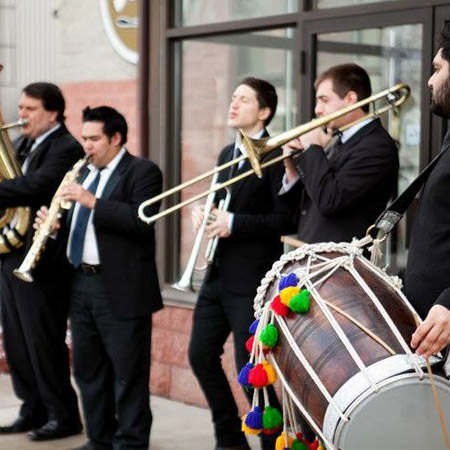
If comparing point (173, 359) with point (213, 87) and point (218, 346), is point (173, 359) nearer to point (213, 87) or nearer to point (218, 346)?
point (218, 346)

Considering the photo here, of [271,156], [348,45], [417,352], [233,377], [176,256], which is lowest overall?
[233,377]

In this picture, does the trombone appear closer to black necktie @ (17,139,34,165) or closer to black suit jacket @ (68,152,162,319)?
black suit jacket @ (68,152,162,319)

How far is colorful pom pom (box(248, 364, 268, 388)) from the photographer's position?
367cm

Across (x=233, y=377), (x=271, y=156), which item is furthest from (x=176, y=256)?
(x=271, y=156)

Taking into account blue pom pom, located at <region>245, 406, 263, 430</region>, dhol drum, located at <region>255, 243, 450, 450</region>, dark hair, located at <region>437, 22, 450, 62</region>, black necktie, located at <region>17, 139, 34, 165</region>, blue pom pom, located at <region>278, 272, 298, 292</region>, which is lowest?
blue pom pom, located at <region>245, 406, 263, 430</region>

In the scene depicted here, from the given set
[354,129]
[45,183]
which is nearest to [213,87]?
[45,183]

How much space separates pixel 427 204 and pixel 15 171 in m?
3.05

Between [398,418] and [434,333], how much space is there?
265mm

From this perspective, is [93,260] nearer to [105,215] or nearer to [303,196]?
[105,215]

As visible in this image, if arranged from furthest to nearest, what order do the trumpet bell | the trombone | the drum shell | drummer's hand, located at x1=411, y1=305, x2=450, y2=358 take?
the trumpet bell < the trombone < the drum shell < drummer's hand, located at x1=411, y1=305, x2=450, y2=358

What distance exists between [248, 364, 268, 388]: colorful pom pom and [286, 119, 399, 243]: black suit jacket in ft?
3.99

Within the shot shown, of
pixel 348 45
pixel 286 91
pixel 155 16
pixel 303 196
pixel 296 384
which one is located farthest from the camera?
pixel 155 16

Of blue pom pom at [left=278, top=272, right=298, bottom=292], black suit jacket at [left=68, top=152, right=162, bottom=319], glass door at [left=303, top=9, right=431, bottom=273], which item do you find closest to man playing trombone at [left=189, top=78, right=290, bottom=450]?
black suit jacket at [left=68, top=152, right=162, bottom=319]

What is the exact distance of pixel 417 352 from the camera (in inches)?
128
